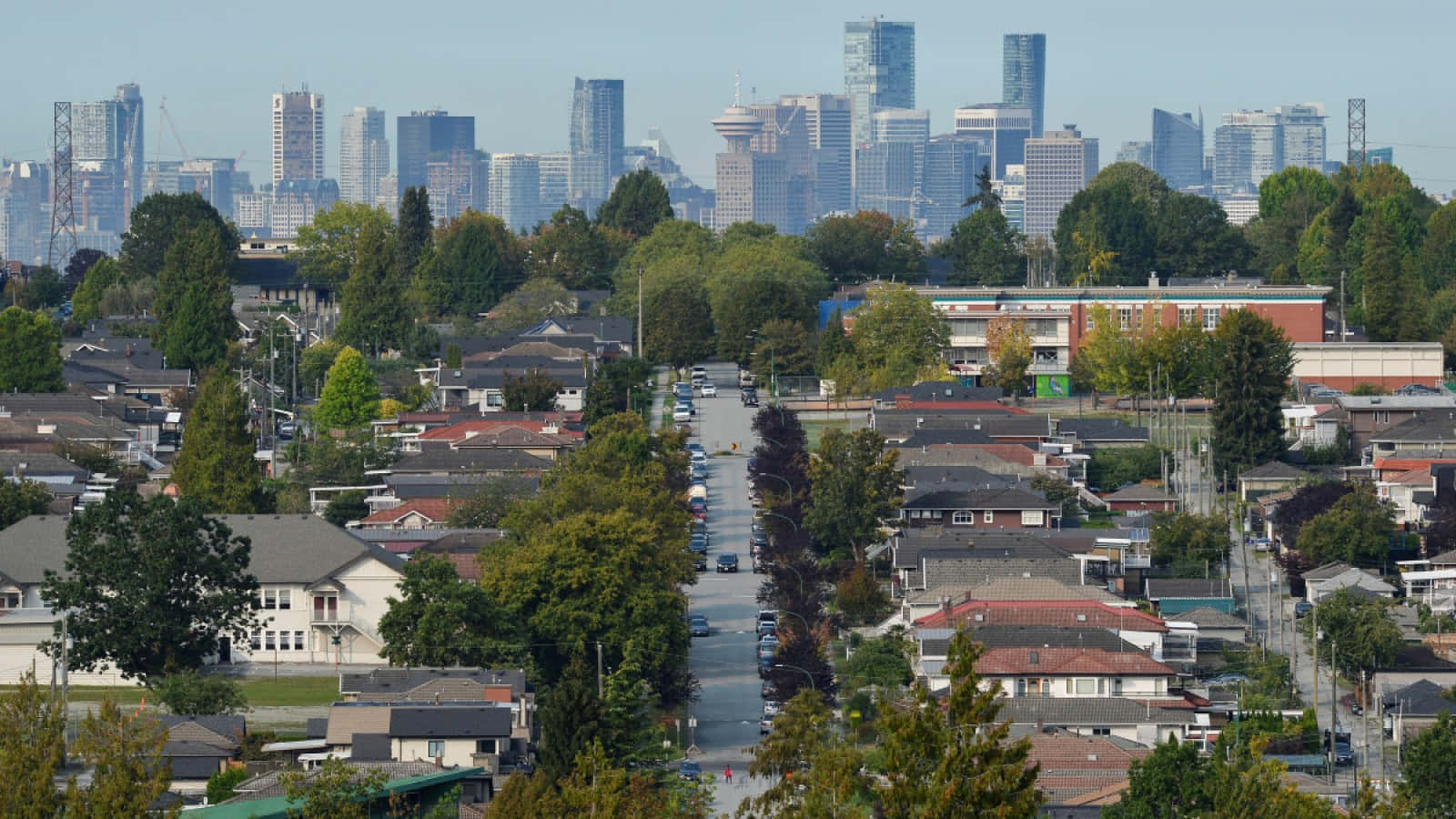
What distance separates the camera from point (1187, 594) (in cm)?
4797

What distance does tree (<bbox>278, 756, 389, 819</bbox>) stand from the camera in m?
27.6

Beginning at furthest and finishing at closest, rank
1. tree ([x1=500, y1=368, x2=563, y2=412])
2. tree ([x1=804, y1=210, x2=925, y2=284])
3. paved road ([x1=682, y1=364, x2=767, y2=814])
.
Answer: tree ([x1=804, y1=210, x2=925, y2=284]), tree ([x1=500, y1=368, x2=563, y2=412]), paved road ([x1=682, y1=364, x2=767, y2=814])

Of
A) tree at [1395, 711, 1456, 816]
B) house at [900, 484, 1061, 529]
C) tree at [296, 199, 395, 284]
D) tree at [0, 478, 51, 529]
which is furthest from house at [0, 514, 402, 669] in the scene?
tree at [296, 199, 395, 284]

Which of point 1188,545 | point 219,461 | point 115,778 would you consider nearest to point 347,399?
point 219,461

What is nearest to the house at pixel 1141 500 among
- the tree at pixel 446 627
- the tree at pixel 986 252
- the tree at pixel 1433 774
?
the tree at pixel 446 627

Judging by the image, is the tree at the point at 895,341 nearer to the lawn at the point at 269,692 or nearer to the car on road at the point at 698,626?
the car on road at the point at 698,626

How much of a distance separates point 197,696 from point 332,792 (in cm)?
1055

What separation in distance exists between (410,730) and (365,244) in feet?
174

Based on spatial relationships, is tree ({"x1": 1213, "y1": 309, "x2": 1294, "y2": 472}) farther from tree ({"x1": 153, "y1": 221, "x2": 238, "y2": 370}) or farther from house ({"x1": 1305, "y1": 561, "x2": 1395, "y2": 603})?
tree ({"x1": 153, "y1": 221, "x2": 238, "y2": 370})

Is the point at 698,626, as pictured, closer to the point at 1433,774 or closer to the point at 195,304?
the point at 1433,774

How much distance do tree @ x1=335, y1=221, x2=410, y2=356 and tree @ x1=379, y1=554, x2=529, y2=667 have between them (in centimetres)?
4226

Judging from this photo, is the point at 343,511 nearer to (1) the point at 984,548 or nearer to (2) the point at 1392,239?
(1) the point at 984,548

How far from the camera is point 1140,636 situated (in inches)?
1693

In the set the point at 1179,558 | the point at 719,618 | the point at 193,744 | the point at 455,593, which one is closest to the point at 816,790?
the point at 193,744
